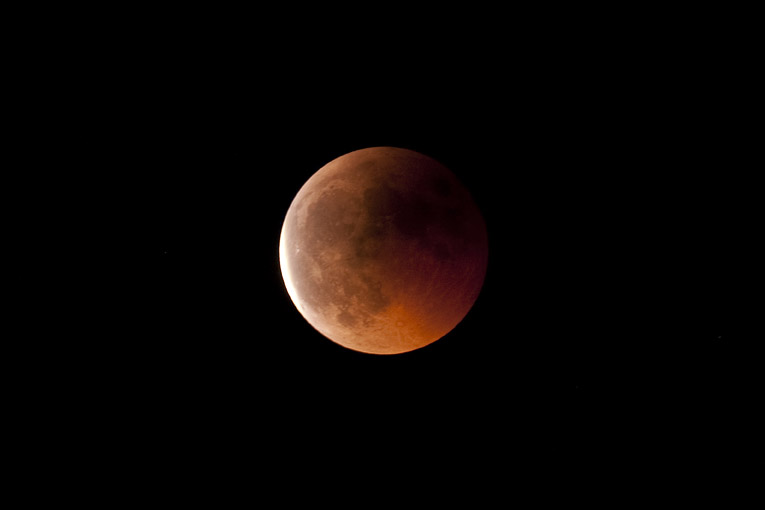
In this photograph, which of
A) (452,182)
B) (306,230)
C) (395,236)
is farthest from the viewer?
(452,182)

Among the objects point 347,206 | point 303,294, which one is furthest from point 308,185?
point 303,294

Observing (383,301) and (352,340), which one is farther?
(352,340)

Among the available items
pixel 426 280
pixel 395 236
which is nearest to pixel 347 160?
pixel 395 236

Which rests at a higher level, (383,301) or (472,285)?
(472,285)

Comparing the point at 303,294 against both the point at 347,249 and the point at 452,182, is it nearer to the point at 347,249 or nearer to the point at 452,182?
the point at 347,249

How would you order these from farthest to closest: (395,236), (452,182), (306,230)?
(452,182), (306,230), (395,236)

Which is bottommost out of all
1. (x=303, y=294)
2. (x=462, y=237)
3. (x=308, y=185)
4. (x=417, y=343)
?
(x=417, y=343)
